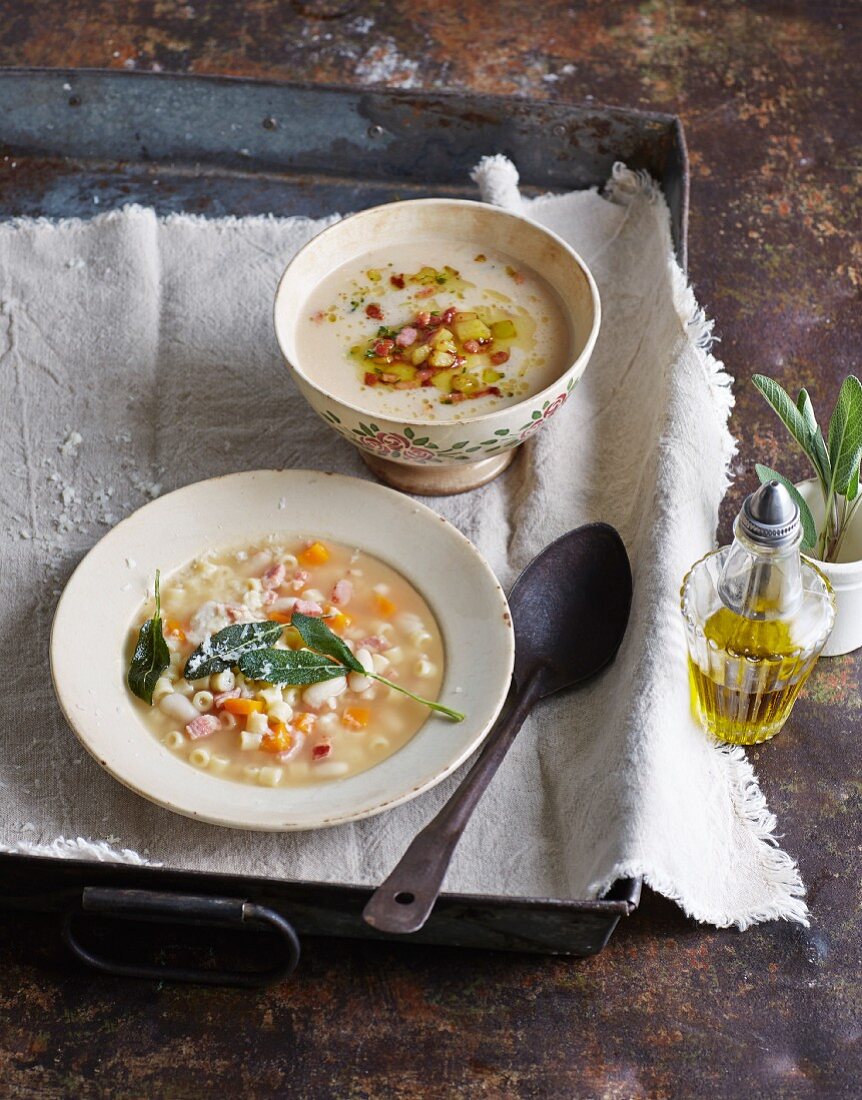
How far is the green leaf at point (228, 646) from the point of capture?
127 centimetres

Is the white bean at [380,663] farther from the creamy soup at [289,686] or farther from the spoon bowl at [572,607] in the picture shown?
the spoon bowl at [572,607]

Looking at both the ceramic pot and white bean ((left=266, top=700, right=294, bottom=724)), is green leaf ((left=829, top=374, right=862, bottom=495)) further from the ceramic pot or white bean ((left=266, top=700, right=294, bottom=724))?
white bean ((left=266, top=700, right=294, bottom=724))

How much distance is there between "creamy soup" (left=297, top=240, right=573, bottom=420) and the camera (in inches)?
57.6

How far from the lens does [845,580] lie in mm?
1310

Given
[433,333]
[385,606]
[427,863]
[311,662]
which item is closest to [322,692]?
[311,662]

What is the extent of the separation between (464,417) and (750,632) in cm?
40

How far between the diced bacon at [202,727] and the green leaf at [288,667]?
2.2 inches

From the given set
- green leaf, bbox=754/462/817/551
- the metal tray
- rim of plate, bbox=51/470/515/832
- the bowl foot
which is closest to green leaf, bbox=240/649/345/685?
rim of plate, bbox=51/470/515/832

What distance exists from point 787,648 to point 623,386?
495 millimetres

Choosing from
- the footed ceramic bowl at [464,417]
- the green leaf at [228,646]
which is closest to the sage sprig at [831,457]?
the footed ceramic bowl at [464,417]

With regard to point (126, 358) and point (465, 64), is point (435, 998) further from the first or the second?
point (465, 64)

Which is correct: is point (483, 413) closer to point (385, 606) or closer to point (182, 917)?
point (385, 606)

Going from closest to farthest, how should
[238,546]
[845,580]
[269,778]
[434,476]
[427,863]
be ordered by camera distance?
[427,863], [269,778], [845,580], [238,546], [434,476]

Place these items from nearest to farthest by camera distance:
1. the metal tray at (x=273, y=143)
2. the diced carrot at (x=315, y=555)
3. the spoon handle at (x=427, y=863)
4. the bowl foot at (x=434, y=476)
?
the spoon handle at (x=427, y=863) < the diced carrot at (x=315, y=555) < the bowl foot at (x=434, y=476) < the metal tray at (x=273, y=143)
